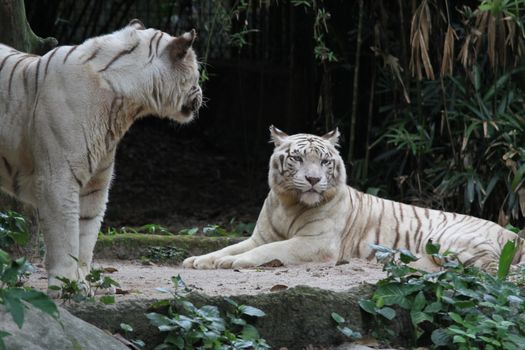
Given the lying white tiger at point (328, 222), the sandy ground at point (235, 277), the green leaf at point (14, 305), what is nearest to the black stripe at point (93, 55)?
the sandy ground at point (235, 277)

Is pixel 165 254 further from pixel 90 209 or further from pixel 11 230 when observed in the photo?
pixel 11 230

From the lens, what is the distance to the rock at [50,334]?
3338mm

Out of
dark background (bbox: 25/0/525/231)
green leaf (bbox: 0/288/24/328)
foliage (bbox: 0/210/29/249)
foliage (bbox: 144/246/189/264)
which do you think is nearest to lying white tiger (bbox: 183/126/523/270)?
foliage (bbox: 144/246/189/264)

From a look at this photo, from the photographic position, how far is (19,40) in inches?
219

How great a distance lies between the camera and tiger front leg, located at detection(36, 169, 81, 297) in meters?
4.05

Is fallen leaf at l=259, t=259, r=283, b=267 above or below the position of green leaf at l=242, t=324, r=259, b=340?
below

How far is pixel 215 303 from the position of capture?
13.3 ft

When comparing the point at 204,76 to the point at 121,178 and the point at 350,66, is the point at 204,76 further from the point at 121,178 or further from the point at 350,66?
the point at 121,178

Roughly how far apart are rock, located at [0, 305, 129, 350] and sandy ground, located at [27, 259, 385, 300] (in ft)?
1.58

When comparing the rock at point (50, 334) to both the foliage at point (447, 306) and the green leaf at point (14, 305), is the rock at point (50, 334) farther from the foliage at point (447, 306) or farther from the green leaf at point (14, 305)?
the foliage at point (447, 306)

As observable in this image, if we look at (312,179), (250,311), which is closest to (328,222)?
(312,179)

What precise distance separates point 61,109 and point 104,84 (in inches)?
9.4

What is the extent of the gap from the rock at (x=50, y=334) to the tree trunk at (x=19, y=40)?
6.98 ft

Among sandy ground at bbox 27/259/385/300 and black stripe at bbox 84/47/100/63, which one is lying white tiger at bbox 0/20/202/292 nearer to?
black stripe at bbox 84/47/100/63
